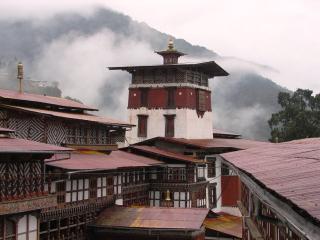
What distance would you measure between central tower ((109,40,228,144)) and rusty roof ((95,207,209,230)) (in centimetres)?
2017

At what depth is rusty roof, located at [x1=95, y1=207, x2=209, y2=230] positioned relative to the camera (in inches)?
1205

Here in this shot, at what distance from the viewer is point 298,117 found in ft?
223

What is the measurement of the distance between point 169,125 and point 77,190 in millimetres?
24178

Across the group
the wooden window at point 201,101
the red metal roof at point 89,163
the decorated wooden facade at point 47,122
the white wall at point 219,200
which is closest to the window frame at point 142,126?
the wooden window at point 201,101

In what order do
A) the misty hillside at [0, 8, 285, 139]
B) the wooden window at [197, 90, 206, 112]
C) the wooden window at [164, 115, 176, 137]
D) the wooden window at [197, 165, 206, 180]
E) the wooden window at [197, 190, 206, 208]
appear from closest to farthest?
the wooden window at [197, 190, 206, 208] < the wooden window at [197, 165, 206, 180] < the wooden window at [164, 115, 176, 137] < the wooden window at [197, 90, 206, 112] < the misty hillside at [0, 8, 285, 139]

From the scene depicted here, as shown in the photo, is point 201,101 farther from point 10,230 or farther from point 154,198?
point 10,230

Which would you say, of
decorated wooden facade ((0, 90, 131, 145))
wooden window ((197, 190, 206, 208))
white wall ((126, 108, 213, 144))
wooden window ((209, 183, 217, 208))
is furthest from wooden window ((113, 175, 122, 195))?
white wall ((126, 108, 213, 144))

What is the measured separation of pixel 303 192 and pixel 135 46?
185m

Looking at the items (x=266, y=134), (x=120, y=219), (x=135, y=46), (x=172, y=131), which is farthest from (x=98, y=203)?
(x=135, y=46)

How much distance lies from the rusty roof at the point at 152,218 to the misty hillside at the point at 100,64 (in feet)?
290

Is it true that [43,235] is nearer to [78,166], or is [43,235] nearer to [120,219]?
[78,166]

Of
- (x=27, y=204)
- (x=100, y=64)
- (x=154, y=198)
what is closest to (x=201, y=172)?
(x=154, y=198)

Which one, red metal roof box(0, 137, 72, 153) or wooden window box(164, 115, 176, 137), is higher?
wooden window box(164, 115, 176, 137)

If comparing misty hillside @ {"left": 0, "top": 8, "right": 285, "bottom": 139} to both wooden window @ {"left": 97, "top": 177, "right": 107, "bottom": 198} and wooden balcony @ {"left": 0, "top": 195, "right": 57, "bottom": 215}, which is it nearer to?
wooden window @ {"left": 97, "top": 177, "right": 107, "bottom": 198}
